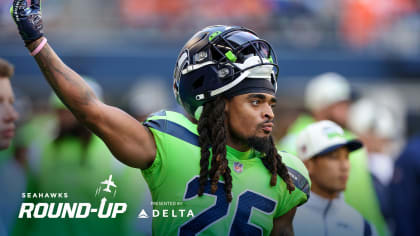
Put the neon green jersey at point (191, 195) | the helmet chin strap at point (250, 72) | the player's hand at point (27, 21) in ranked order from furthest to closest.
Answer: the helmet chin strap at point (250, 72), the neon green jersey at point (191, 195), the player's hand at point (27, 21)

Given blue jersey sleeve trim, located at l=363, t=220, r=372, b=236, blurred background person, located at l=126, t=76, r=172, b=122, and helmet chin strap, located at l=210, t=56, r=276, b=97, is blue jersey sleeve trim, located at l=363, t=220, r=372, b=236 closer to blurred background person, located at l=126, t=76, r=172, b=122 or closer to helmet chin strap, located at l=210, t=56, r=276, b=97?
helmet chin strap, located at l=210, t=56, r=276, b=97

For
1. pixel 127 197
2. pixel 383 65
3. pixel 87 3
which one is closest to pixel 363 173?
pixel 127 197

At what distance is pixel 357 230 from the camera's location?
4047 millimetres

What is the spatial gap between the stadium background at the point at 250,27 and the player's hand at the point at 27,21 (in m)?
7.36

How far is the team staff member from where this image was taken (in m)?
2.96

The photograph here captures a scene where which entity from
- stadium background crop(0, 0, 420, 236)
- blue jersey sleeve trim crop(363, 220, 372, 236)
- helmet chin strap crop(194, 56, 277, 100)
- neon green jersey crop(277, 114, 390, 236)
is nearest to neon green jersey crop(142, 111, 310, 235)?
helmet chin strap crop(194, 56, 277, 100)

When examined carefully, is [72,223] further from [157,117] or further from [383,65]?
[383,65]

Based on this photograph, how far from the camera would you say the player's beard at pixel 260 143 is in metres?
3.24

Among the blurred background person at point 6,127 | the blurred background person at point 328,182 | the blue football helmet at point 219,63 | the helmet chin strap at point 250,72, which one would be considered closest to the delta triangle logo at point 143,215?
the blue football helmet at point 219,63

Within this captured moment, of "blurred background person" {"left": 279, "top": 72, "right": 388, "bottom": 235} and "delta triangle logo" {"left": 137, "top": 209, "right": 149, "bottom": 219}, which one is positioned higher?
"delta triangle logo" {"left": 137, "top": 209, "right": 149, "bottom": 219}

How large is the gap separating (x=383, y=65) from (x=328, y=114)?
5.21 meters

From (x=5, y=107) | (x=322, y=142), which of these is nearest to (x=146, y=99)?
(x=322, y=142)

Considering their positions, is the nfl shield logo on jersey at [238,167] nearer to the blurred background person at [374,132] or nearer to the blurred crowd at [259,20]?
the blurred background person at [374,132]

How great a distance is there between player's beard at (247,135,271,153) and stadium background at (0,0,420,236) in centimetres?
703
